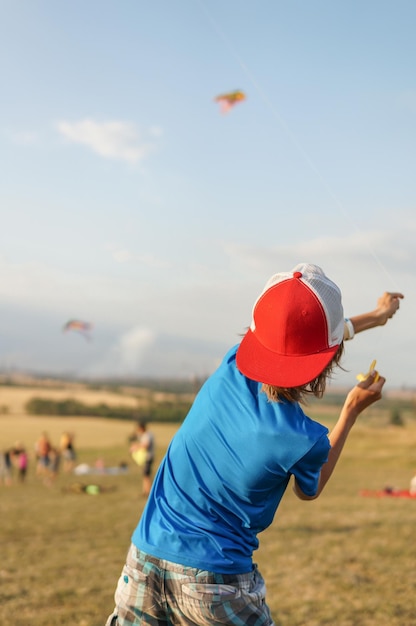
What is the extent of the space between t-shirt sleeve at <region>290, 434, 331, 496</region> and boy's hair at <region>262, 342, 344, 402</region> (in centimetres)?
17

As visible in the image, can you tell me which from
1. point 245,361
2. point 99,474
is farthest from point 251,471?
point 99,474

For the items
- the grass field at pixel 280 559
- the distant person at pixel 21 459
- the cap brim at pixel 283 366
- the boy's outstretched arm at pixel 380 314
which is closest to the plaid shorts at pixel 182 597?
the cap brim at pixel 283 366

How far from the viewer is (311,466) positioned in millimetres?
2438

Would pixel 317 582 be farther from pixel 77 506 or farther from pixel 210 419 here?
pixel 77 506

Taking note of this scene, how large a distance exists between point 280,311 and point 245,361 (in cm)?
23

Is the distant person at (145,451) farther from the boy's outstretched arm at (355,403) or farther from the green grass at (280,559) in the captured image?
the boy's outstretched arm at (355,403)

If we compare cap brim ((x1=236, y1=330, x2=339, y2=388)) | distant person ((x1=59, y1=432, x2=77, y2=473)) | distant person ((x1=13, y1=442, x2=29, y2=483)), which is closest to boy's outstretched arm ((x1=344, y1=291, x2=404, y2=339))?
cap brim ((x1=236, y1=330, x2=339, y2=388))

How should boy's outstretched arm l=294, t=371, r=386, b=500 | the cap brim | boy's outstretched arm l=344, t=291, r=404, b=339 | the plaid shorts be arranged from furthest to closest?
1. boy's outstretched arm l=344, t=291, r=404, b=339
2. boy's outstretched arm l=294, t=371, r=386, b=500
3. the plaid shorts
4. the cap brim

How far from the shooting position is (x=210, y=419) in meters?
2.54

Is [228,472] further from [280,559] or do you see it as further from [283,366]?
[280,559]

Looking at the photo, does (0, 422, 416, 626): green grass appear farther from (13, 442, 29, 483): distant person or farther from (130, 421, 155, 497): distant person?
(13, 442, 29, 483): distant person

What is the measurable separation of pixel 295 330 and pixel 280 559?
6.96 m

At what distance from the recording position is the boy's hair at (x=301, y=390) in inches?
95.3

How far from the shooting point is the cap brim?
234 cm
